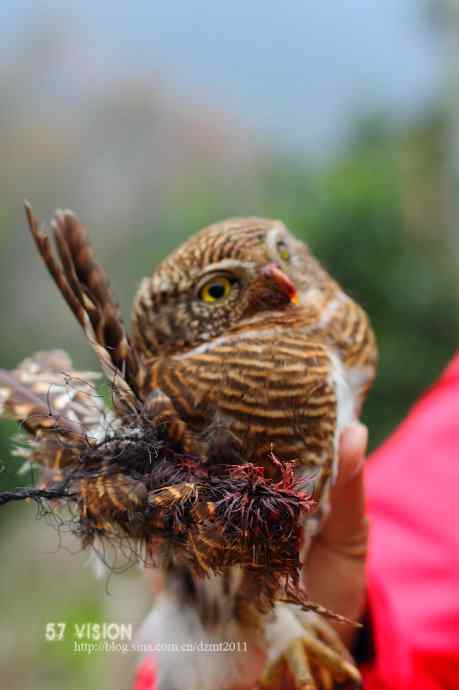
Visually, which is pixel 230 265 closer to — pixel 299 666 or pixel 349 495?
pixel 349 495

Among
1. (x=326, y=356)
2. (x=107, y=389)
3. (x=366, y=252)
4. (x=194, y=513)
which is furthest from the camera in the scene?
(x=366, y=252)

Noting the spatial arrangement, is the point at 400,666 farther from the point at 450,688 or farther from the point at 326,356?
the point at 326,356

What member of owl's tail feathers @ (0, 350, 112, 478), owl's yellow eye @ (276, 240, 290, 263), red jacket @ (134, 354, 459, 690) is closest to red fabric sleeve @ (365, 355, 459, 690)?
red jacket @ (134, 354, 459, 690)

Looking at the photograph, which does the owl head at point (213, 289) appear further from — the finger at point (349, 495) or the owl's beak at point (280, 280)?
the finger at point (349, 495)

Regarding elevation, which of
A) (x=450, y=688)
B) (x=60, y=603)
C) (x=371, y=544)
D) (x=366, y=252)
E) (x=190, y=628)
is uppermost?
(x=366, y=252)

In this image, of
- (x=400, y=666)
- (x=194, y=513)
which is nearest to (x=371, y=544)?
(x=400, y=666)

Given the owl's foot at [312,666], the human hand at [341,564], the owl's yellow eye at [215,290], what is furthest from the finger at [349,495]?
the owl's yellow eye at [215,290]

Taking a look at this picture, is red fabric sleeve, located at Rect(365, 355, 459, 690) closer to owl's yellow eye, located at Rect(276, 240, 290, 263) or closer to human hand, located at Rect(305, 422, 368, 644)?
human hand, located at Rect(305, 422, 368, 644)
